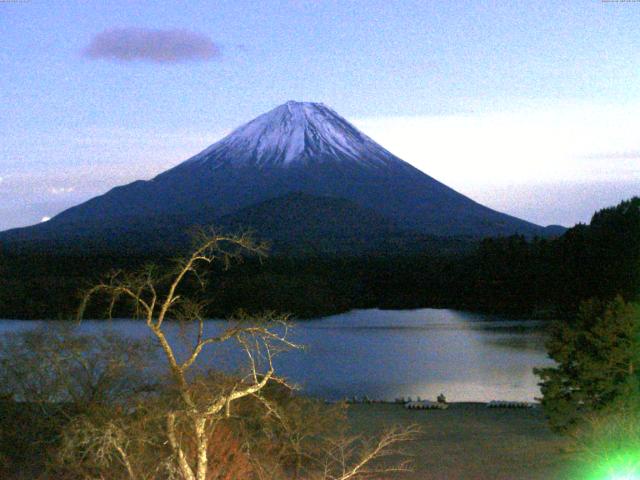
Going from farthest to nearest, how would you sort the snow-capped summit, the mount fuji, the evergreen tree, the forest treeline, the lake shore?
the snow-capped summit → the mount fuji → the forest treeline → the evergreen tree → the lake shore

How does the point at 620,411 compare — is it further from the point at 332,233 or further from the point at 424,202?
the point at 424,202

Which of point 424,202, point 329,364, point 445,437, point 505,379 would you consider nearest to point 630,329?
point 445,437

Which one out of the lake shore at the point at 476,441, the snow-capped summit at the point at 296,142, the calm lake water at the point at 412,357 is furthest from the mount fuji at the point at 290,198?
the lake shore at the point at 476,441

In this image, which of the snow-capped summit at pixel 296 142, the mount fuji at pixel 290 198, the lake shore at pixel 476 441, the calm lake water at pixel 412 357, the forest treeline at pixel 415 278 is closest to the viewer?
the lake shore at pixel 476 441

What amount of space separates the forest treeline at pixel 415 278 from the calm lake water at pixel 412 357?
1308mm

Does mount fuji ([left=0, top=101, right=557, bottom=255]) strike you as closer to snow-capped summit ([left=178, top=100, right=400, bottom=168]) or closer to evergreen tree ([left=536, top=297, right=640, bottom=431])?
snow-capped summit ([left=178, top=100, right=400, bottom=168])

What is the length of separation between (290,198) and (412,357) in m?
31.2

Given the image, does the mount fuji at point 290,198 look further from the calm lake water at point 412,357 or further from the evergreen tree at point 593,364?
the evergreen tree at point 593,364

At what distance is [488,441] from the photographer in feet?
27.1

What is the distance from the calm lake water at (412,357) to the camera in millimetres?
14250

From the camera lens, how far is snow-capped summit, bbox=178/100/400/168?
55219 millimetres

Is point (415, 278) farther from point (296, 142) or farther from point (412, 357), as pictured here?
point (296, 142)

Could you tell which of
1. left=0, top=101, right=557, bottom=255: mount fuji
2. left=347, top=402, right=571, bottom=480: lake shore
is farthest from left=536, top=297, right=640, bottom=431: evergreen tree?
left=0, top=101, right=557, bottom=255: mount fuji

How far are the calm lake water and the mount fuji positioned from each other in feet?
65.6
